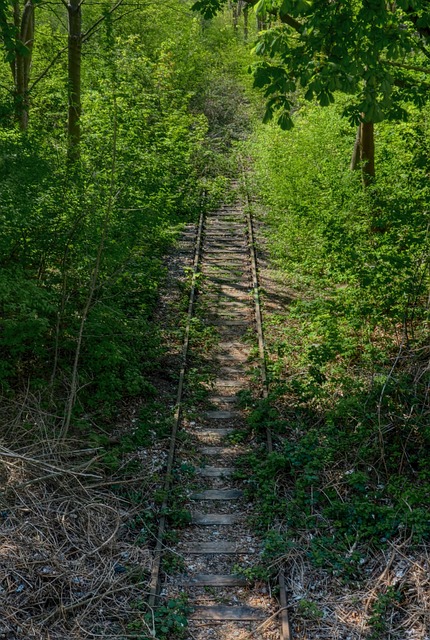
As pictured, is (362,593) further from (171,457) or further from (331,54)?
(331,54)

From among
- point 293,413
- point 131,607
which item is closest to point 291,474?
point 293,413

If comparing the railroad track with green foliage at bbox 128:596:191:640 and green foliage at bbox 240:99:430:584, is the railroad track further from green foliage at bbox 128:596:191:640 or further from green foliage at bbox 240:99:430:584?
green foliage at bbox 240:99:430:584

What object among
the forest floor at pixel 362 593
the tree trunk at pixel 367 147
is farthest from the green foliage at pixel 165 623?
the tree trunk at pixel 367 147

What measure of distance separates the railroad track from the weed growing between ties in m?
0.31

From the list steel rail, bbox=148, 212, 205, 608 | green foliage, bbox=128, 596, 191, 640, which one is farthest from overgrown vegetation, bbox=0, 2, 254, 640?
steel rail, bbox=148, 212, 205, 608

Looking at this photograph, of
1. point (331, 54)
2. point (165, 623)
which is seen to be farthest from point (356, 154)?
point (165, 623)

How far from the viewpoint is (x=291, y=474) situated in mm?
8883

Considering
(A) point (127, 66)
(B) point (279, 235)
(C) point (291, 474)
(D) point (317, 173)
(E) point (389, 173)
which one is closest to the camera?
(C) point (291, 474)

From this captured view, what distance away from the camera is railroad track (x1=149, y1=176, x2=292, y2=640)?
701 centimetres

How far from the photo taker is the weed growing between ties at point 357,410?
7484 mm

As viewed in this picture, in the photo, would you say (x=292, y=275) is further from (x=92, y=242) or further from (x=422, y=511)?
(x=422, y=511)

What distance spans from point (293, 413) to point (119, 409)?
106 inches

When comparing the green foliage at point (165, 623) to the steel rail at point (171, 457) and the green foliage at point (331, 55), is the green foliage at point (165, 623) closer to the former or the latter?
the steel rail at point (171, 457)

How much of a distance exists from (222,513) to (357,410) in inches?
95.2
